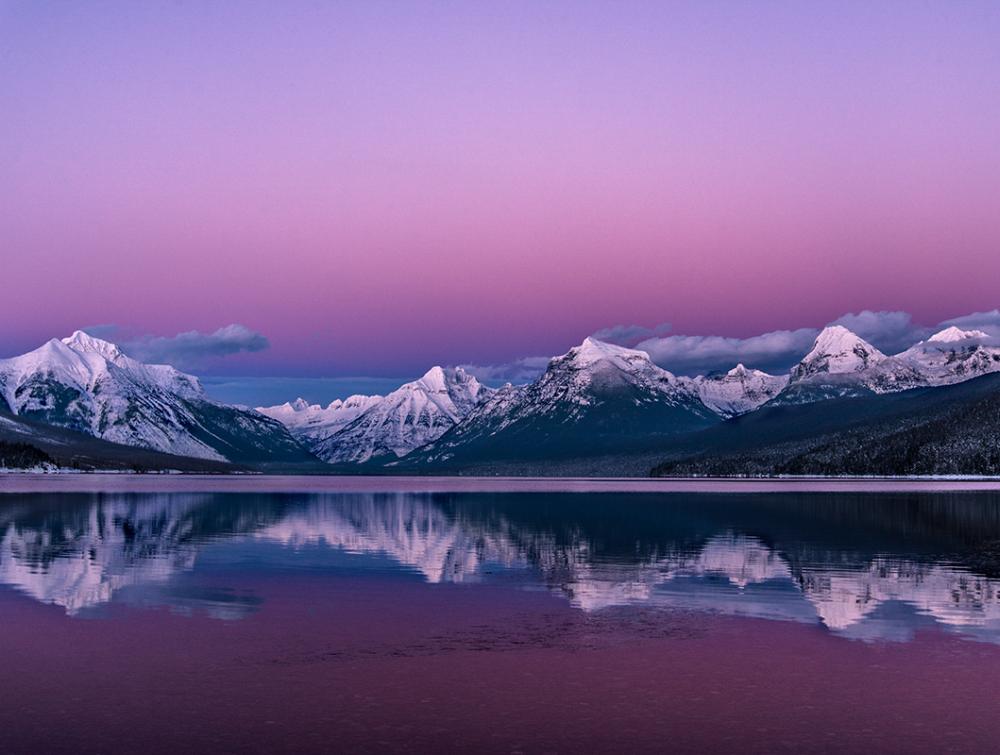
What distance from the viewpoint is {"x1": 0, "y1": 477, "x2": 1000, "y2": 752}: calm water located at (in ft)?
78.8

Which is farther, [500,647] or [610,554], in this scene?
[610,554]

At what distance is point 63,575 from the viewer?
2062 inches

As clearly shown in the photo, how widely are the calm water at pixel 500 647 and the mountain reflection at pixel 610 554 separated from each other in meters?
0.36

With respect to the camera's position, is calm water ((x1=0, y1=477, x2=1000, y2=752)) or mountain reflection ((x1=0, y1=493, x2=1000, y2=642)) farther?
mountain reflection ((x1=0, y1=493, x2=1000, y2=642))

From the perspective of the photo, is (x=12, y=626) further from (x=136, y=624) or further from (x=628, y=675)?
(x=628, y=675)

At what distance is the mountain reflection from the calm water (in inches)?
14.2

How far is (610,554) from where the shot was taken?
66.4 meters

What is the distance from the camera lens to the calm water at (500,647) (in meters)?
24.0

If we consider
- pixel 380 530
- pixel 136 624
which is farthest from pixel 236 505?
pixel 136 624

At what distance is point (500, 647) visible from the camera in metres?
34.2

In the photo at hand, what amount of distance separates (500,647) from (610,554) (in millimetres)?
32957

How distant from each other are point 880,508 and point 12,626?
108 metres

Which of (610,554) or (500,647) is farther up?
(610,554)

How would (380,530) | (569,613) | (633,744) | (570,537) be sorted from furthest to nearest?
1. (380,530)
2. (570,537)
3. (569,613)
4. (633,744)
